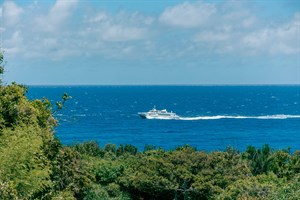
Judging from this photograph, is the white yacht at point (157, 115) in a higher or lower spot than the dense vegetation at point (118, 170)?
lower

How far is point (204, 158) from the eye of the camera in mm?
21750

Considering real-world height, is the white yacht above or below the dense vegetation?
below

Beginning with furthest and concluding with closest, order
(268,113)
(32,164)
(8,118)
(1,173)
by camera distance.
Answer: (268,113) → (8,118) → (32,164) → (1,173)

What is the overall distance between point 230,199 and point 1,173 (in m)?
8.38

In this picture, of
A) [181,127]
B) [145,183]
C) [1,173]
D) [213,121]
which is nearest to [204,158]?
[145,183]

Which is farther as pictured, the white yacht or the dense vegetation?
the white yacht

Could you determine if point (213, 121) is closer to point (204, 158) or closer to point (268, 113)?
point (268, 113)

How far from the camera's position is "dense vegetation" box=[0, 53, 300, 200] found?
43.6ft

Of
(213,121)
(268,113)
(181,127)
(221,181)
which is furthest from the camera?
(268,113)

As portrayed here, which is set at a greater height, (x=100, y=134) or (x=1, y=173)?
(x=1, y=173)

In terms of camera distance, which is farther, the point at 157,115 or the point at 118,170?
the point at 157,115

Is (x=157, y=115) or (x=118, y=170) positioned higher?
(x=118, y=170)

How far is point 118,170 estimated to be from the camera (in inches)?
949

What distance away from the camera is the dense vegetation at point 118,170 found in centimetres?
1329
